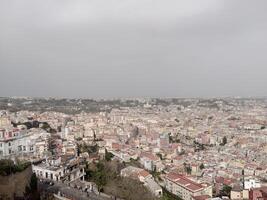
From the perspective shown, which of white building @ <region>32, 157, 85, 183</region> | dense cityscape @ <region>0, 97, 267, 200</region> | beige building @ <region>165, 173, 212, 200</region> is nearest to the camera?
dense cityscape @ <region>0, 97, 267, 200</region>

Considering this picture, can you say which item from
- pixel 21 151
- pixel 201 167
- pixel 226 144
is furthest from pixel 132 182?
pixel 226 144

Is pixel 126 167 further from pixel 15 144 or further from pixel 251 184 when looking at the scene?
pixel 251 184

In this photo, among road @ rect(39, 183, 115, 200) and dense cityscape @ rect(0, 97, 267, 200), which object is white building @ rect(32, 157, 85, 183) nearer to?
dense cityscape @ rect(0, 97, 267, 200)

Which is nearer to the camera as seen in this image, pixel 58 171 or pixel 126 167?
pixel 58 171

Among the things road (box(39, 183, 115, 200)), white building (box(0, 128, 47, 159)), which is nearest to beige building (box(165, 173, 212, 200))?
road (box(39, 183, 115, 200))

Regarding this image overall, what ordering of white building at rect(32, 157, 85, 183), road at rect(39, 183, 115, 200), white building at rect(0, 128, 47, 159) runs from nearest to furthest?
1. road at rect(39, 183, 115, 200)
2. white building at rect(32, 157, 85, 183)
3. white building at rect(0, 128, 47, 159)

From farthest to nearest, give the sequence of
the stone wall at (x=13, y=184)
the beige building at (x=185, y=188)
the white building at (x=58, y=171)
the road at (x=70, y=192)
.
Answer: the beige building at (x=185, y=188)
the white building at (x=58, y=171)
the road at (x=70, y=192)
the stone wall at (x=13, y=184)

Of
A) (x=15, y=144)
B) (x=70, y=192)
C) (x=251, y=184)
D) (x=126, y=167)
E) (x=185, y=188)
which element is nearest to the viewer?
(x=70, y=192)

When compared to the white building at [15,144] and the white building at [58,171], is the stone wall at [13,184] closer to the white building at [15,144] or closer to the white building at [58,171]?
the white building at [58,171]

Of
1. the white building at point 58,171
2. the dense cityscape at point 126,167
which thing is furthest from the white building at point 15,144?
the white building at point 58,171

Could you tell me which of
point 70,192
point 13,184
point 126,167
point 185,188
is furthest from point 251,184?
point 13,184

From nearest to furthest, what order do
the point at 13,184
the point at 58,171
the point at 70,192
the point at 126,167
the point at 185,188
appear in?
the point at 13,184
the point at 70,192
the point at 58,171
the point at 185,188
the point at 126,167

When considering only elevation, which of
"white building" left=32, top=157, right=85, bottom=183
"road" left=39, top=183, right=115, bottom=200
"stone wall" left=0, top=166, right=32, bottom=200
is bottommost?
"road" left=39, top=183, right=115, bottom=200
